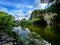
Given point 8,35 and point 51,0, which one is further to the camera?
point 51,0

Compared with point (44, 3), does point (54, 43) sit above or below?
below

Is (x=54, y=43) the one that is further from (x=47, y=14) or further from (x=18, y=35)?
(x=47, y=14)

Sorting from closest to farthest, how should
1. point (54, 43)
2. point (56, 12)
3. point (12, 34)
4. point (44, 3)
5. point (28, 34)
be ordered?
point (12, 34), point (28, 34), point (54, 43), point (56, 12), point (44, 3)

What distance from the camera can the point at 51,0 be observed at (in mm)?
15461

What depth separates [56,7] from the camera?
46.0ft

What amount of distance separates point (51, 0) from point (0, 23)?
39.0ft

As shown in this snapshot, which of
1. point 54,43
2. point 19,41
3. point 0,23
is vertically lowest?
point 54,43

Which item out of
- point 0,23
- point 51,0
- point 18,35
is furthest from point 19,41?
point 51,0

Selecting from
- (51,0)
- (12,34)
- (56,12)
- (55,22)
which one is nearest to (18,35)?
(12,34)

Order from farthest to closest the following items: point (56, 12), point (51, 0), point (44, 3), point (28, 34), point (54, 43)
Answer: point (44, 3) → point (51, 0) → point (56, 12) → point (54, 43) → point (28, 34)

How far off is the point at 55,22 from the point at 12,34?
846 cm

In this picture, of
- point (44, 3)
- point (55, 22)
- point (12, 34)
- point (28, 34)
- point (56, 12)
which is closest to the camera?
point (12, 34)

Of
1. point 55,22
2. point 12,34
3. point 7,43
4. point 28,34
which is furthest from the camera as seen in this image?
point 55,22

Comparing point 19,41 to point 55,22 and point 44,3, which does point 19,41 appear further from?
point 44,3
